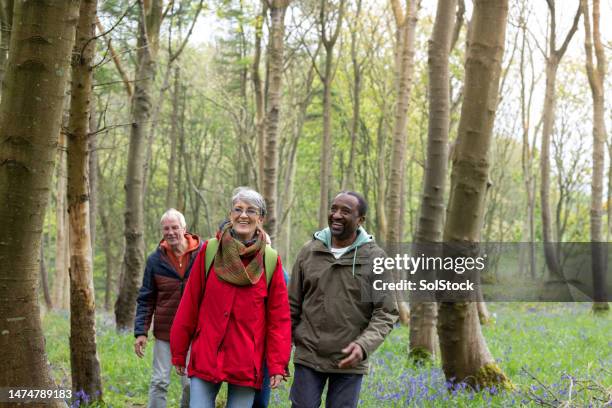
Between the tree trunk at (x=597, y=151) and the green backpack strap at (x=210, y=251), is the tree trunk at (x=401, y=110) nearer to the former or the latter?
the green backpack strap at (x=210, y=251)

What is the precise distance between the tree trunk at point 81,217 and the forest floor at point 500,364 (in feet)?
2.38

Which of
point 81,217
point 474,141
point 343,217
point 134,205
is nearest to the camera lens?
point 343,217

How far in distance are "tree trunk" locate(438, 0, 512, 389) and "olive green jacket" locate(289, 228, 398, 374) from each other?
212 centimetres

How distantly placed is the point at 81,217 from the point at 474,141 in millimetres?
3729

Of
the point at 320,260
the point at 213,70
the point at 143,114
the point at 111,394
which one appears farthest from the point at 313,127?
the point at 320,260

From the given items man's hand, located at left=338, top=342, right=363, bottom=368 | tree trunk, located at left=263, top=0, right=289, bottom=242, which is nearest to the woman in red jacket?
man's hand, located at left=338, top=342, right=363, bottom=368

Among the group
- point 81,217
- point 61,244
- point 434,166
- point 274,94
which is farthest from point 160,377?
point 61,244

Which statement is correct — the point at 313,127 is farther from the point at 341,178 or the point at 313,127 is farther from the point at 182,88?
the point at 182,88

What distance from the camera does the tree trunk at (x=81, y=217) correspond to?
612 cm

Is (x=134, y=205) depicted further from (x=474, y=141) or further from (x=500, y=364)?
(x=474, y=141)

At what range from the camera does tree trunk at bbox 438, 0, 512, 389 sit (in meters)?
6.57

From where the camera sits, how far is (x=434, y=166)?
894 cm

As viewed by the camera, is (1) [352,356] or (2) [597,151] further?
(2) [597,151]

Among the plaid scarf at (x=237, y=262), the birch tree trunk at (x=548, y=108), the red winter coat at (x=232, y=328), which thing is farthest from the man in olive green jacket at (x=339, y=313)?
the birch tree trunk at (x=548, y=108)
